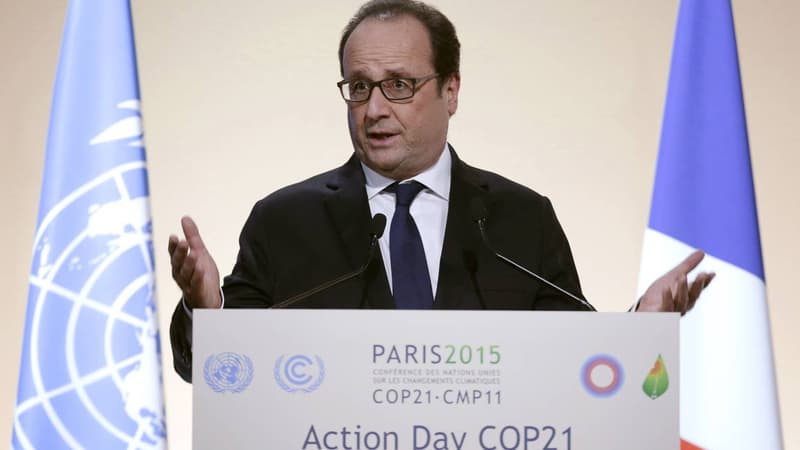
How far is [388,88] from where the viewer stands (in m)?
2.23

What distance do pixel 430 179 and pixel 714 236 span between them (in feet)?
4.21

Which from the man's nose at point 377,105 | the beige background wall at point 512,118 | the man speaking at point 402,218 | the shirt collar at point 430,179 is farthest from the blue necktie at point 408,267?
the beige background wall at point 512,118

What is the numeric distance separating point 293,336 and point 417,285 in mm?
735

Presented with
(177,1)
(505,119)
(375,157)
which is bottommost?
(375,157)

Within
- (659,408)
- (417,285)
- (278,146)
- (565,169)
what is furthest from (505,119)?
(659,408)

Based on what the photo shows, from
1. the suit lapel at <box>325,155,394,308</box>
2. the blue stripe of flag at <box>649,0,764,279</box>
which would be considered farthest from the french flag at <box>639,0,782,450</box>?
the suit lapel at <box>325,155,394,308</box>

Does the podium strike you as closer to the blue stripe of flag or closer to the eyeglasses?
the eyeglasses

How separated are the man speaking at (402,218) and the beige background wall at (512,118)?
115 centimetres

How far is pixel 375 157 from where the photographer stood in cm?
225

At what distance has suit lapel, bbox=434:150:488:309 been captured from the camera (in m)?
2.11

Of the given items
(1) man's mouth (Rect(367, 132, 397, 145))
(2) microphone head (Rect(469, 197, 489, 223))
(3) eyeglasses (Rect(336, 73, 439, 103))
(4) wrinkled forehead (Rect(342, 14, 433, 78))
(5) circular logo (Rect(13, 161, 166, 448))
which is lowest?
(5) circular logo (Rect(13, 161, 166, 448))

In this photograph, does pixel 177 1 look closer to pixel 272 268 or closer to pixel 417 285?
pixel 272 268

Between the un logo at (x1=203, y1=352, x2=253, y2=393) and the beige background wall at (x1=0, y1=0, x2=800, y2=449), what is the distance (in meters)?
2.12

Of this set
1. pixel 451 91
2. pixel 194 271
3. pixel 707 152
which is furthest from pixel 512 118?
pixel 194 271
